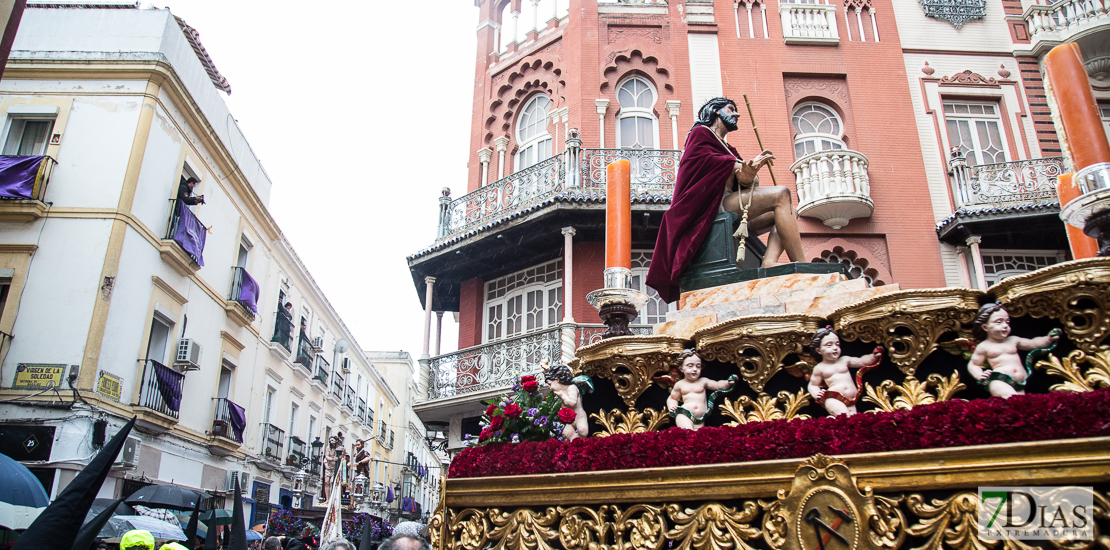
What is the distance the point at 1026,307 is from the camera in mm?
3723

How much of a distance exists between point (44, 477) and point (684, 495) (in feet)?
43.0

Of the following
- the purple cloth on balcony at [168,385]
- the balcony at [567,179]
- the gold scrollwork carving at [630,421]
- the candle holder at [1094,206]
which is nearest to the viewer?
the candle holder at [1094,206]

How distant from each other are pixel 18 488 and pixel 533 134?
12.5 m

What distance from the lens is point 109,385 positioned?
13.8 m

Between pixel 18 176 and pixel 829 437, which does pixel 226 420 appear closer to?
pixel 18 176

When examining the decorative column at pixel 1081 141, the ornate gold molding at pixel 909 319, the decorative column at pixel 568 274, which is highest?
the decorative column at pixel 568 274

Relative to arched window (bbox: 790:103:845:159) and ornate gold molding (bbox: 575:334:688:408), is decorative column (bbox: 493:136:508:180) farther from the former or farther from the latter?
ornate gold molding (bbox: 575:334:688:408)

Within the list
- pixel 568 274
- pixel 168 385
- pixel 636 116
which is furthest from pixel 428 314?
pixel 636 116

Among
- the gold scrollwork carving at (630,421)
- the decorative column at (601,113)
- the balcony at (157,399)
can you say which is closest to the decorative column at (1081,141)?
the gold scrollwork carving at (630,421)

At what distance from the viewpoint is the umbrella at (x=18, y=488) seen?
7797mm

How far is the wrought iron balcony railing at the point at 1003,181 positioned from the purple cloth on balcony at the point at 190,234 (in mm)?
16849

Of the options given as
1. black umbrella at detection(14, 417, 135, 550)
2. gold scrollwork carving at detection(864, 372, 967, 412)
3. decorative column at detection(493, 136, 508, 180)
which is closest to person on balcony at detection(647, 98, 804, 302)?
gold scrollwork carving at detection(864, 372, 967, 412)

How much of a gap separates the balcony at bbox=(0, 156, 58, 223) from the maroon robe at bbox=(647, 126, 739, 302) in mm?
13791

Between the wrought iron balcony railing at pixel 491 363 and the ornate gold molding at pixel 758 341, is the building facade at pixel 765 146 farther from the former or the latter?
the ornate gold molding at pixel 758 341
